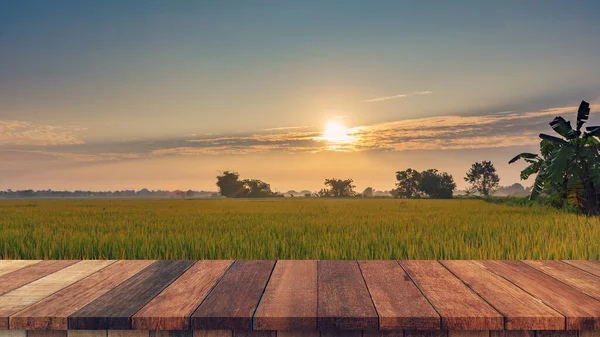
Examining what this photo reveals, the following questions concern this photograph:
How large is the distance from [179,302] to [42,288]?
1112 mm

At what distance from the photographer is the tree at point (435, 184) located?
59216 millimetres

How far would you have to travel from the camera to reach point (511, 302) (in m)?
2.59

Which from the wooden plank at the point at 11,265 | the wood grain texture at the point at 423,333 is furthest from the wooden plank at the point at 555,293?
the wooden plank at the point at 11,265

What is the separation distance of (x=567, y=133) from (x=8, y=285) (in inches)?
507

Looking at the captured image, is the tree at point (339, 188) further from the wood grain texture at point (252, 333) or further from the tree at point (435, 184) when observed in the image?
the wood grain texture at point (252, 333)

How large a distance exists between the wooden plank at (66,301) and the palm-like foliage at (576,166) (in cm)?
1088

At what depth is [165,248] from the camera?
548cm

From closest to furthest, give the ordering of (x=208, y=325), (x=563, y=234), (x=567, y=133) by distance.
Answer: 1. (x=208, y=325)
2. (x=563, y=234)
3. (x=567, y=133)

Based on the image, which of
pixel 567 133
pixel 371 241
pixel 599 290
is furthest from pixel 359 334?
pixel 567 133

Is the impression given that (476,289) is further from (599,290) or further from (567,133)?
(567,133)

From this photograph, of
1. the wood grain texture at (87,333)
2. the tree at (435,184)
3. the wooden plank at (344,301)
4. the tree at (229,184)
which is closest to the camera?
the wooden plank at (344,301)

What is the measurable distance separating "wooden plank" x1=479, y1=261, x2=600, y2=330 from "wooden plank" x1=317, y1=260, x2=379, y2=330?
3.43 feet

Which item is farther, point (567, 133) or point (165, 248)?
point (567, 133)

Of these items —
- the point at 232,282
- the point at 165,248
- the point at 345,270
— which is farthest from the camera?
the point at 165,248
